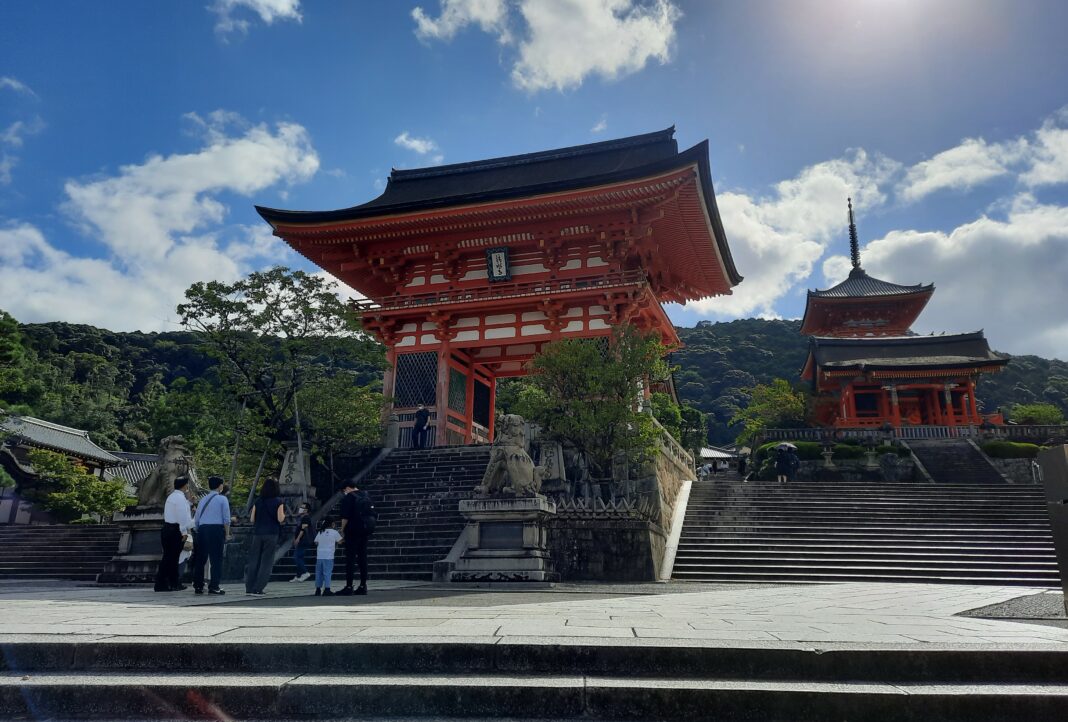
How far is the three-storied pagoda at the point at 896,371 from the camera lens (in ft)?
101

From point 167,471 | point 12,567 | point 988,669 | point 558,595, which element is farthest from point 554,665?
point 12,567

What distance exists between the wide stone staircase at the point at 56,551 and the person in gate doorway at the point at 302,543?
422 centimetres

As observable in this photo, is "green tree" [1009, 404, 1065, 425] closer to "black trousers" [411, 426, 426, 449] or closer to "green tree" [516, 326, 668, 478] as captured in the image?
"green tree" [516, 326, 668, 478]

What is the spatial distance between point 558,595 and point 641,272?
12.7 m

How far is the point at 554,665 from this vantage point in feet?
11.1

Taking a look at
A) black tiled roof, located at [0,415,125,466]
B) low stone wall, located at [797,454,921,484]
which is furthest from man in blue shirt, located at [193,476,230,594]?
black tiled roof, located at [0,415,125,466]

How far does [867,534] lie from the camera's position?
1384 cm

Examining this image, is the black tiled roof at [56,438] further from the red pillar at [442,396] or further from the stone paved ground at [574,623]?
the stone paved ground at [574,623]

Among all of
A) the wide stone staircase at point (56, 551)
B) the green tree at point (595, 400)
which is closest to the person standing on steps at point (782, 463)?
the green tree at point (595, 400)

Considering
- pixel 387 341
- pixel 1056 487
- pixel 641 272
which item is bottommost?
pixel 1056 487

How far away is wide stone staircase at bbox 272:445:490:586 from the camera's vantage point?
12.0m

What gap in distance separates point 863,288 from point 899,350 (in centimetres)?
973

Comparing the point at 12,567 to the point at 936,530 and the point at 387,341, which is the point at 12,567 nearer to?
the point at 387,341

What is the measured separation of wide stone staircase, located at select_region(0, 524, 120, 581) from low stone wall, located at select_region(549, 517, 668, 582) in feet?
31.3
